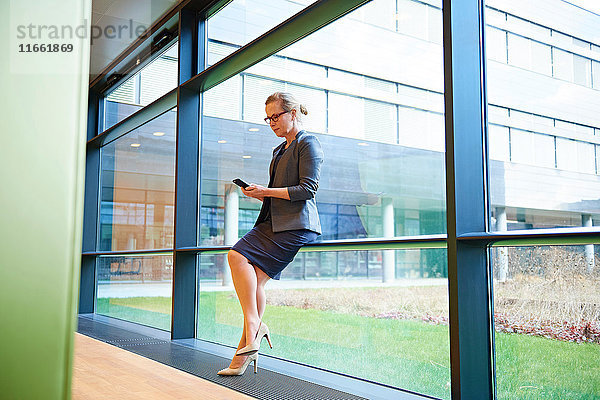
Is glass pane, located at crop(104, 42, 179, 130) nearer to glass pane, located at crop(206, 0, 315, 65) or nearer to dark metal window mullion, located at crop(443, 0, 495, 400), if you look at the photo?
glass pane, located at crop(206, 0, 315, 65)

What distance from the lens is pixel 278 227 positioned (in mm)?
2598

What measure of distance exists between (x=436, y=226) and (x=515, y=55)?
0.75 meters

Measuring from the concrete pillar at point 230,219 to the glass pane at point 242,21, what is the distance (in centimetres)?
96

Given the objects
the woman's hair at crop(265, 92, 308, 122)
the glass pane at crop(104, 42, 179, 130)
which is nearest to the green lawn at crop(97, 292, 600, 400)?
the woman's hair at crop(265, 92, 308, 122)

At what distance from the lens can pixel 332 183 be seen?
2947 millimetres

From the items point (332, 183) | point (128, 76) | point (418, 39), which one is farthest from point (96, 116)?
point (418, 39)

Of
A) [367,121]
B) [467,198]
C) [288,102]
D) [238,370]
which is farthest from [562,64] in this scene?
[238,370]

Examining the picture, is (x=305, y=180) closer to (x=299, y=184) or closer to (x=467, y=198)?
(x=299, y=184)

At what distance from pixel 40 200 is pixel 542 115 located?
186 cm

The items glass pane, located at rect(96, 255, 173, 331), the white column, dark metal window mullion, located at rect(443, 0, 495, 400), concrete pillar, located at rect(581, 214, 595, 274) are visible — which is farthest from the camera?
the white column

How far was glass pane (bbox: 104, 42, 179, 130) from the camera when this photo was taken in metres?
4.64

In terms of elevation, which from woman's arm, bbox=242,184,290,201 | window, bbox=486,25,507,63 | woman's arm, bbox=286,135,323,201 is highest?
window, bbox=486,25,507,63

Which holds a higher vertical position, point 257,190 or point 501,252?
point 257,190

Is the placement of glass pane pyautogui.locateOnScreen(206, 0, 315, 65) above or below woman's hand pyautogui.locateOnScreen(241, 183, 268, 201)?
above
